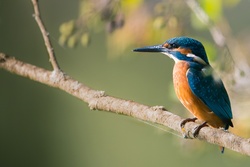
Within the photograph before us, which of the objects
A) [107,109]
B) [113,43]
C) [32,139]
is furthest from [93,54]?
[107,109]

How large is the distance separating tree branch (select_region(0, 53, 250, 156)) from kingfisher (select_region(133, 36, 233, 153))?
0.23ft

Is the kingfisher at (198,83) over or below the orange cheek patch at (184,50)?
below

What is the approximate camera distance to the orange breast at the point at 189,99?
96 centimetres

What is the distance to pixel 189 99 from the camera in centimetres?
97

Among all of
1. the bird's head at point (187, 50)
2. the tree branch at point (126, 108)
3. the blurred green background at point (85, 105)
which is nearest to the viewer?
the tree branch at point (126, 108)

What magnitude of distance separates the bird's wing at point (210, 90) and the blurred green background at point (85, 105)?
0.67 feet

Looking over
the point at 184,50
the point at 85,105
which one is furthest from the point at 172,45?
the point at 85,105

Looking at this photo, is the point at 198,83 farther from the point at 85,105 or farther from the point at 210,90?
the point at 85,105

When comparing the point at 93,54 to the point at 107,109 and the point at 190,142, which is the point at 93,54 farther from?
the point at 107,109

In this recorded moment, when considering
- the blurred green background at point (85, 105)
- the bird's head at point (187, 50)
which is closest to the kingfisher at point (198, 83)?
the bird's head at point (187, 50)

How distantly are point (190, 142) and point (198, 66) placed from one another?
35 cm

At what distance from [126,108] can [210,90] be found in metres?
0.15

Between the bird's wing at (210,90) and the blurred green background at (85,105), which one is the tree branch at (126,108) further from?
the blurred green background at (85,105)

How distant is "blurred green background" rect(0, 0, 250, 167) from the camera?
1.31 meters
